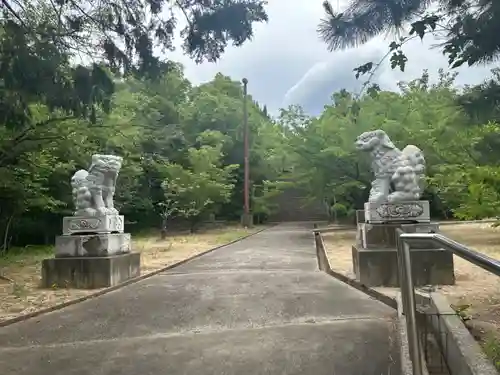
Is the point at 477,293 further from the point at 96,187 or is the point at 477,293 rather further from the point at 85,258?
the point at 96,187

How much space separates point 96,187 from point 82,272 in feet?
4.45

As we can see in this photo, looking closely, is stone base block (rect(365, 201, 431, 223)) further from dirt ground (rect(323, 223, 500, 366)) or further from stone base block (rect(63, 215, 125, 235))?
stone base block (rect(63, 215, 125, 235))

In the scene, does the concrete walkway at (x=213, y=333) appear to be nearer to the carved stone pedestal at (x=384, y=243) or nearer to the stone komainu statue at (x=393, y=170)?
the carved stone pedestal at (x=384, y=243)

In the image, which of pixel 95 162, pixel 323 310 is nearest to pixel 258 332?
pixel 323 310

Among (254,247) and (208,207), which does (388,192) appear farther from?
(208,207)

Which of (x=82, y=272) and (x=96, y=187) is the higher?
(x=96, y=187)

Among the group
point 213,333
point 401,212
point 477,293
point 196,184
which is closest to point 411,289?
point 213,333

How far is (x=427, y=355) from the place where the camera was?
285cm

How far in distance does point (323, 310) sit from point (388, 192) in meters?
2.48

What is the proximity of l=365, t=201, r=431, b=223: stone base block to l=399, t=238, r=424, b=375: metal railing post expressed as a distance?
4.08 meters

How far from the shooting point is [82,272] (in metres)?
7.51

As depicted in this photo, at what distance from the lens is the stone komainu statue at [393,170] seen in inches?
267

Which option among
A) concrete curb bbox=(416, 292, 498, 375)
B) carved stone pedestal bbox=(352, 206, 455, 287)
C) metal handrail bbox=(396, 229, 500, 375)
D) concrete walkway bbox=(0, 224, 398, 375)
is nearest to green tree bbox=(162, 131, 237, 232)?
concrete walkway bbox=(0, 224, 398, 375)

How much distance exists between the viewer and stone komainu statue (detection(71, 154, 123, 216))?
7766mm
